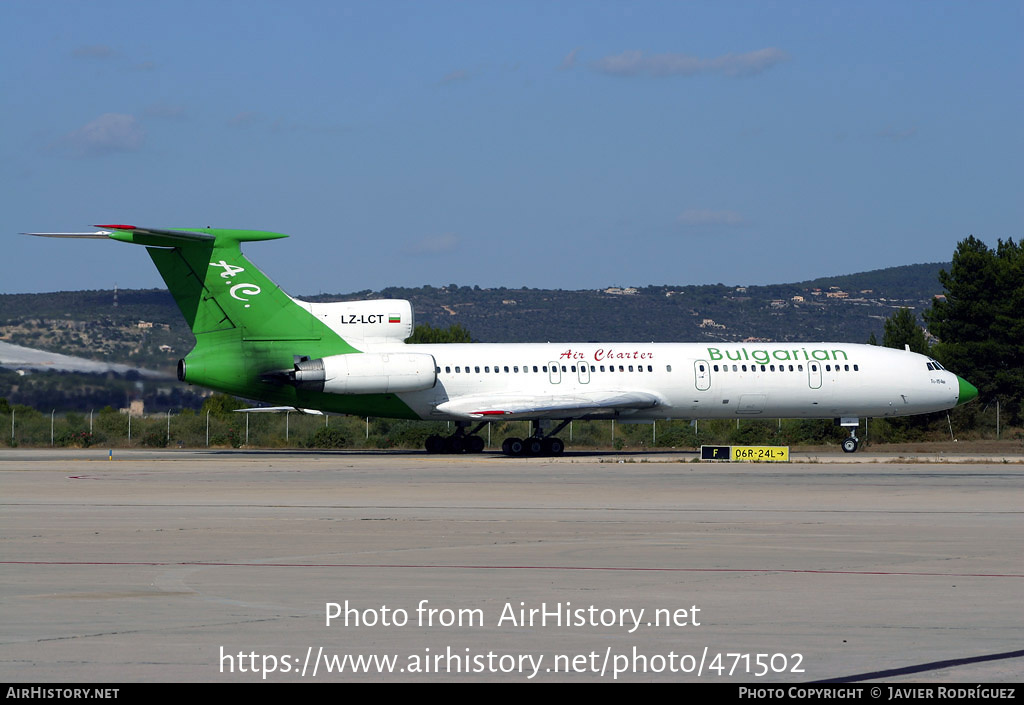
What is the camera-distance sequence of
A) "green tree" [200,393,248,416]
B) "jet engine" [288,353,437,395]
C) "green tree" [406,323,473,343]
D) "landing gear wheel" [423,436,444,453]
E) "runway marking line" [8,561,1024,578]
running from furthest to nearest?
1. "green tree" [406,323,473,343]
2. "green tree" [200,393,248,416]
3. "landing gear wheel" [423,436,444,453]
4. "jet engine" [288,353,437,395]
5. "runway marking line" [8,561,1024,578]

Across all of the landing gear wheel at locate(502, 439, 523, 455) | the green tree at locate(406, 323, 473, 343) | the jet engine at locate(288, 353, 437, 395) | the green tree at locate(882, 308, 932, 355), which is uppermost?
the green tree at locate(406, 323, 473, 343)

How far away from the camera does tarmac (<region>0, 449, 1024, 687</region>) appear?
29.2 feet

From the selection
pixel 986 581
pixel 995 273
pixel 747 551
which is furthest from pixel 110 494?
pixel 995 273

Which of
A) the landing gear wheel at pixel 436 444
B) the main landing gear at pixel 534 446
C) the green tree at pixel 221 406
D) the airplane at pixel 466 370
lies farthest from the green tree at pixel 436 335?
the main landing gear at pixel 534 446

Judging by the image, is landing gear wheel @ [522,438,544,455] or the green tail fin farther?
landing gear wheel @ [522,438,544,455]

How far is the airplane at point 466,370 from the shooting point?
40094mm

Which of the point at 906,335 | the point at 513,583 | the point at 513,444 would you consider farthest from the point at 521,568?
the point at 906,335

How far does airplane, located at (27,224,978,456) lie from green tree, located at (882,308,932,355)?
750 inches

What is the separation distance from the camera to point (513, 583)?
1292cm

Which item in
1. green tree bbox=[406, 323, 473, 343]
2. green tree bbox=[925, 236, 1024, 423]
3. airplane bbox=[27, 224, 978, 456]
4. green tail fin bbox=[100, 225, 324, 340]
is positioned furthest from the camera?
green tree bbox=[406, 323, 473, 343]

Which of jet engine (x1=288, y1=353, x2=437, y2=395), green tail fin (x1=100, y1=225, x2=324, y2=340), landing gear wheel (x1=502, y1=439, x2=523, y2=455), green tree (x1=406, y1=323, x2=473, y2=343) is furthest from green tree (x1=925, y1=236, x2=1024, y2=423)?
green tail fin (x1=100, y1=225, x2=324, y2=340)

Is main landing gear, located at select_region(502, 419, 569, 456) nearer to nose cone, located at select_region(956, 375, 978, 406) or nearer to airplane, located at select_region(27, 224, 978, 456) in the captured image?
airplane, located at select_region(27, 224, 978, 456)

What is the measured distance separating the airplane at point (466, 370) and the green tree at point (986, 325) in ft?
60.7
